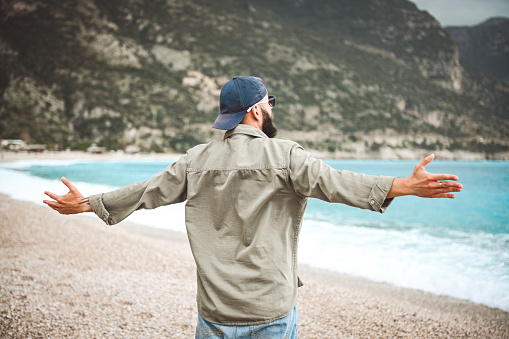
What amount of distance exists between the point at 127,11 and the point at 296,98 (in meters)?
42.8

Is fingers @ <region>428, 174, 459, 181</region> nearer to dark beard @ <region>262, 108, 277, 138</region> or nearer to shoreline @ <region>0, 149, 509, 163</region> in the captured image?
dark beard @ <region>262, 108, 277, 138</region>

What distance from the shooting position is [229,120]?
5.07 feet

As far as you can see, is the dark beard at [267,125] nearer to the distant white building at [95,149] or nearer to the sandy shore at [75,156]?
the sandy shore at [75,156]

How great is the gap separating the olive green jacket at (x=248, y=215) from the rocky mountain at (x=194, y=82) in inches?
2473

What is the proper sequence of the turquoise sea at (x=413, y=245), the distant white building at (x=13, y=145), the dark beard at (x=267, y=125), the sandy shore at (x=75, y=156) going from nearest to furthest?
the dark beard at (x=267, y=125), the turquoise sea at (x=413, y=245), the sandy shore at (x=75, y=156), the distant white building at (x=13, y=145)

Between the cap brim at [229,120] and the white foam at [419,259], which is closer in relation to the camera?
the cap brim at [229,120]

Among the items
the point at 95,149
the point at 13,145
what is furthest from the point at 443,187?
the point at 95,149

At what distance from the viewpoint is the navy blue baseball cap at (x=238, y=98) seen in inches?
61.1

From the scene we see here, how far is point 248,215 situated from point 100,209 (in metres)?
0.76

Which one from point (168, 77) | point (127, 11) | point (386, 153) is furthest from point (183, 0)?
point (386, 153)

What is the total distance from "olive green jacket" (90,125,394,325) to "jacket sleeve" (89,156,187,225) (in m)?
0.02

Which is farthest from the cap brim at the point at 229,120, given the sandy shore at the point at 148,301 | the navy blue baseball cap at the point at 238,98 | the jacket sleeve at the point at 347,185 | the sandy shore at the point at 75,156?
the sandy shore at the point at 75,156

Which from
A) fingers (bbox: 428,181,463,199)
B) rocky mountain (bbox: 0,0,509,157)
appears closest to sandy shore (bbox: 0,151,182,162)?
rocky mountain (bbox: 0,0,509,157)

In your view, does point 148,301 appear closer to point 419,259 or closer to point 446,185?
point 446,185
